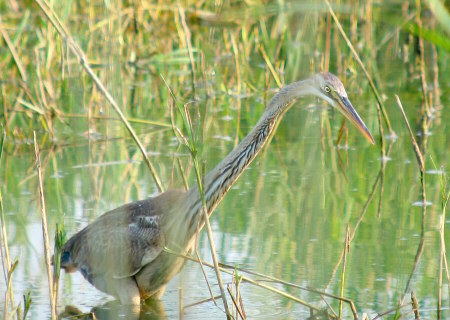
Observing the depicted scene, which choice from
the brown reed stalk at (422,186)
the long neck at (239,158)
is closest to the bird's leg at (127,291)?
the long neck at (239,158)

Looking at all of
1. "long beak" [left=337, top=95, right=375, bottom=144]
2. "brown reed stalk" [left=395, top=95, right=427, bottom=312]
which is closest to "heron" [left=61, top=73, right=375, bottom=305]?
"long beak" [left=337, top=95, right=375, bottom=144]

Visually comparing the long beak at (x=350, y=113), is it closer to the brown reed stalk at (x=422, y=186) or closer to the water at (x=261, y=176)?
the brown reed stalk at (x=422, y=186)

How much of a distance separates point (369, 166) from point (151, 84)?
3764 millimetres

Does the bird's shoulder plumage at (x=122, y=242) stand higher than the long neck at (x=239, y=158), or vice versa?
the long neck at (x=239, y=158)

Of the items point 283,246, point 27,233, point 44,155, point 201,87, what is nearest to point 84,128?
point 44,155

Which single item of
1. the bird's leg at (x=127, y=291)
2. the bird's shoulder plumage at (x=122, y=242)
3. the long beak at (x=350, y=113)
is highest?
the long beak at (x=350, y=113)

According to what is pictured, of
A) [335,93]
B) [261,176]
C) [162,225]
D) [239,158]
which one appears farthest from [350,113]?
[261,176]

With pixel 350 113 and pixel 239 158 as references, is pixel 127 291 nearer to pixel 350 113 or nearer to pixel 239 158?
pixel 239 158

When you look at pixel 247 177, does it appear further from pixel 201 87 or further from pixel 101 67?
pixel 101 67

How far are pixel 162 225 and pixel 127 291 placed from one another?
0.41m

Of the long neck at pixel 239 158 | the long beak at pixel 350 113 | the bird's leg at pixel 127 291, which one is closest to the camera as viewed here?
the long neck at pixel 239 158

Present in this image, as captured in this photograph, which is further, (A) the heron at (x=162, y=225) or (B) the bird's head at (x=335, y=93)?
(B) the bird's head at (x=335, y=93)

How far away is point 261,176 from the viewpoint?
6371 mm

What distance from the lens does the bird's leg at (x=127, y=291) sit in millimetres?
4449
